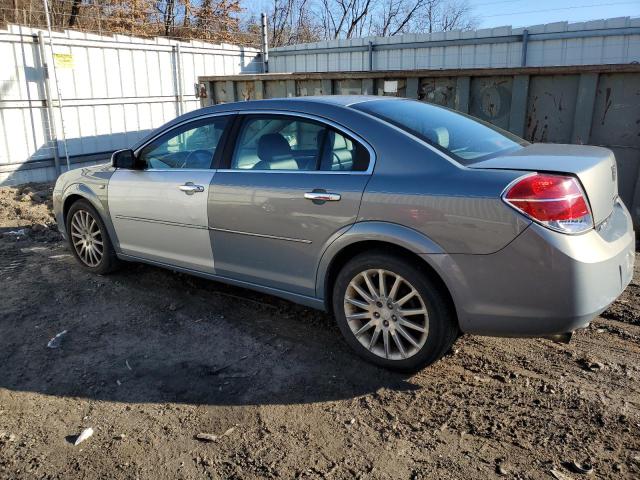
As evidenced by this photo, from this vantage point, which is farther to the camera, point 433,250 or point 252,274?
point 252,274

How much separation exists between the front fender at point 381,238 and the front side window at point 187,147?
1286 millimetres

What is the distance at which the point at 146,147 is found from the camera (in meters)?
4.72

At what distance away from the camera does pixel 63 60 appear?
10.3m

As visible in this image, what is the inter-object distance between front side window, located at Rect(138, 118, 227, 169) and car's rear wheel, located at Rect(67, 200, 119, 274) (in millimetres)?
875

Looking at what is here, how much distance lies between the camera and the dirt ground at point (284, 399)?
2.69 meters

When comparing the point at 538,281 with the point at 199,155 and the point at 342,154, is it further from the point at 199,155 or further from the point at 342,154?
the point at 199,155

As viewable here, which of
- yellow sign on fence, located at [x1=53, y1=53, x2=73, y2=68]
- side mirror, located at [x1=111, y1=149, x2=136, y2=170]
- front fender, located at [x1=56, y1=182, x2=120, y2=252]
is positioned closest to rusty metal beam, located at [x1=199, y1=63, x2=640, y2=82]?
side mirror, located at [x1=111, y1=149, x2=136, y2=170]

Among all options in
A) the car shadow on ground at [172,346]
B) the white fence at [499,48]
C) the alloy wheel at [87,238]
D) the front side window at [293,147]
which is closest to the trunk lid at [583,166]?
the front side window at [293,147]

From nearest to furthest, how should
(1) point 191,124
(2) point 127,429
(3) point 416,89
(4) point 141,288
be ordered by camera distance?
(2) point 127,429, (1) point 191,124, (4) point 141,288, (3) point 416,89

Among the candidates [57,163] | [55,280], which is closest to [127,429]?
[55,280]

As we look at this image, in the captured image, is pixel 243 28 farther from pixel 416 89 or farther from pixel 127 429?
pixel 127 429

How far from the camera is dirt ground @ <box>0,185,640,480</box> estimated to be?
106 inches

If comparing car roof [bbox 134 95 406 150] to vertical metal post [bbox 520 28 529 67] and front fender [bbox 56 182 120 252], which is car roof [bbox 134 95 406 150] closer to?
front fender [bbox 56 182 120 252]

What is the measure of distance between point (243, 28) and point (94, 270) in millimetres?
19293
